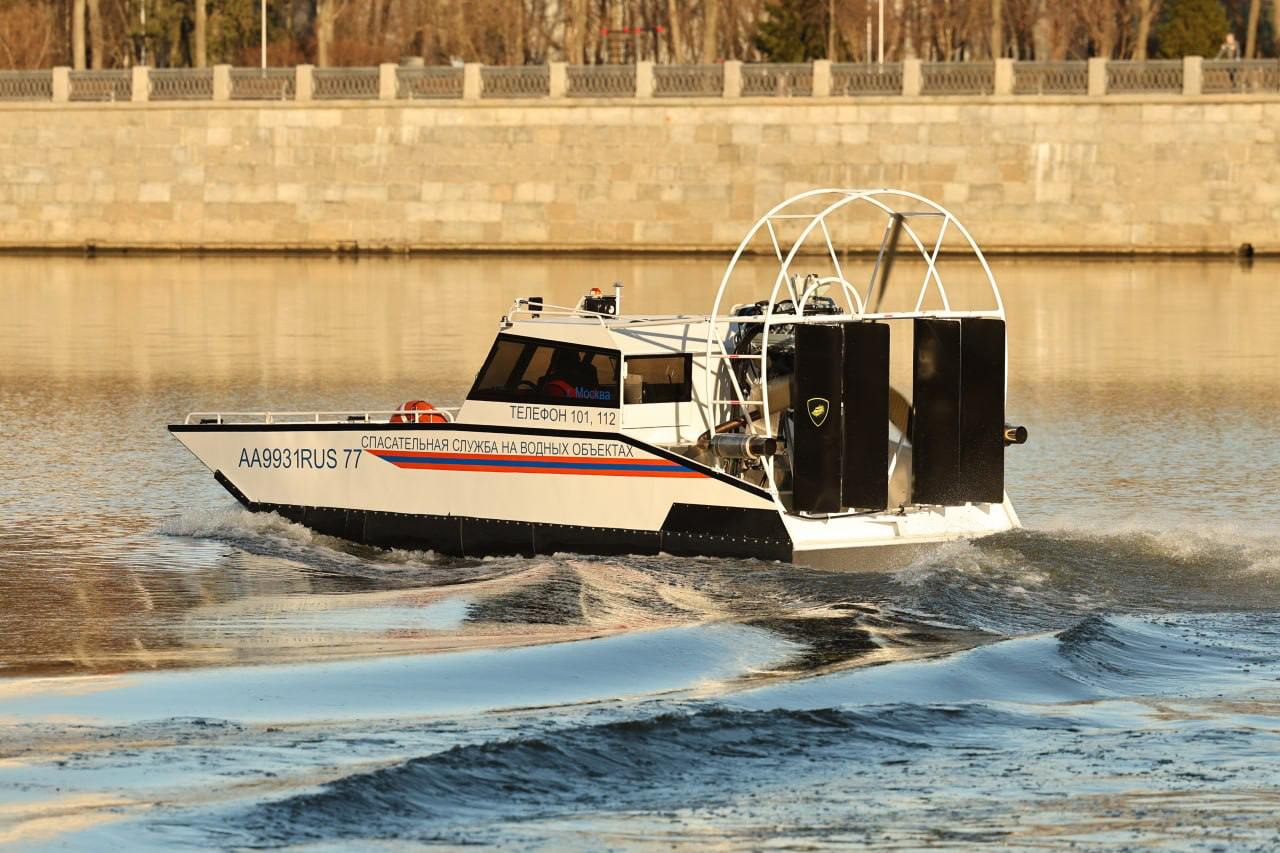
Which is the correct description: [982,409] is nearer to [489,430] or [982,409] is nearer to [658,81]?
[489,430]

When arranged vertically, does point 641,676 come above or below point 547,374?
below

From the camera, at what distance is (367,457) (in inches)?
814

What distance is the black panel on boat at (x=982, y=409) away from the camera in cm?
1948

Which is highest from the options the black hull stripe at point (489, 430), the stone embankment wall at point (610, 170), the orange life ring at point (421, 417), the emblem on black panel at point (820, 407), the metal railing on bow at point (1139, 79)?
the metal railing on bow at point (1139, 79)

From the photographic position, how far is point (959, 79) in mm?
73250

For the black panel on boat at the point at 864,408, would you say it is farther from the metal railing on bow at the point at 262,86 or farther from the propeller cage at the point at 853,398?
the metal railing on bow at the point at 262,86

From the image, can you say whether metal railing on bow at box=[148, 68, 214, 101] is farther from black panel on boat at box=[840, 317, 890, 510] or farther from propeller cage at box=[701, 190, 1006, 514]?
black panel on boat at box=[840, 317, 890, 510]

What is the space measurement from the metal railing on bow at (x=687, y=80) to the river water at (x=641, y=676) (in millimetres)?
47177

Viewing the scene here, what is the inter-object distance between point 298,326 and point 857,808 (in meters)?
34.3

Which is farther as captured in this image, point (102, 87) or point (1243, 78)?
point (102, 87)

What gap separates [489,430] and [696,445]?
1874mm

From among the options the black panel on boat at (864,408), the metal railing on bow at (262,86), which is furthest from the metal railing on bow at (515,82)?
the black panel on boat at (864,408)

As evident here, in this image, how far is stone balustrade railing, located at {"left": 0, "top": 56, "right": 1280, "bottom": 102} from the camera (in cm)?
7212

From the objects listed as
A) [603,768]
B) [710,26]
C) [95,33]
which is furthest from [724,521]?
[95,33]
